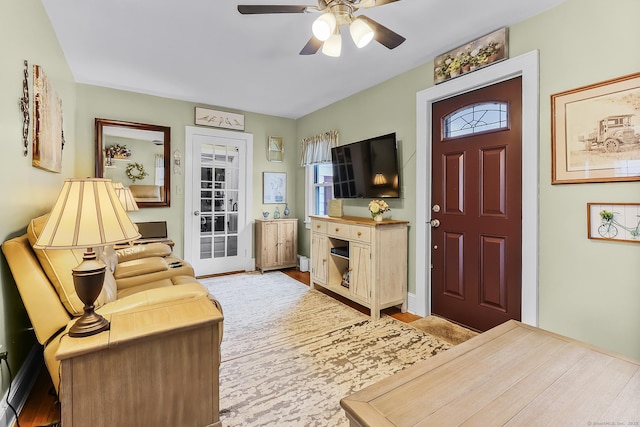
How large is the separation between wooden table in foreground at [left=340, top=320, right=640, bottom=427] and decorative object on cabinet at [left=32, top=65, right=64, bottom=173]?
236cm

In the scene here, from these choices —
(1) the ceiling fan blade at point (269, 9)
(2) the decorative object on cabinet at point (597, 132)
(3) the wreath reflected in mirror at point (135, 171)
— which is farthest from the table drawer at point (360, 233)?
(3) the wreath reflected in mirror at point (135, 171)

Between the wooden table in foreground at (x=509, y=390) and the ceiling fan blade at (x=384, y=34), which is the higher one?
the ceiling fan blade at (x=384, y=34)

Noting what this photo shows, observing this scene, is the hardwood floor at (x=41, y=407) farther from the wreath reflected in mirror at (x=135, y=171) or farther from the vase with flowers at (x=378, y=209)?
the vase with flowers at (x=378, y=209)

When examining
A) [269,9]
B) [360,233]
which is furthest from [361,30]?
[360,233]

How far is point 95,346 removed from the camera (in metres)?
1.14

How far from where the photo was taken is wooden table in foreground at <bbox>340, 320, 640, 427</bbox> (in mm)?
903

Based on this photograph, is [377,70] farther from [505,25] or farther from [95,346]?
[95,346]

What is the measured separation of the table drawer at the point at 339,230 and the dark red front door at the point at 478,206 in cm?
88

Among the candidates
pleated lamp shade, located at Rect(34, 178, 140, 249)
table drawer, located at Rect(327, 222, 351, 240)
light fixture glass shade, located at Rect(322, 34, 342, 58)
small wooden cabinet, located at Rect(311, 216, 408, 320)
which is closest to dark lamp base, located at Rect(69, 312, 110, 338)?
pleated lamp shade, located at Rect(34, 178, 140, 249)

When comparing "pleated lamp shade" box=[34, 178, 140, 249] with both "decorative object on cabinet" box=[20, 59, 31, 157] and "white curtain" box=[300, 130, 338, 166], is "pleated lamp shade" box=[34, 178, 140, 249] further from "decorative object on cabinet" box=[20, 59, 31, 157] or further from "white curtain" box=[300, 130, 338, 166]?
"white curtain" box=[300, 130, 338, 166]

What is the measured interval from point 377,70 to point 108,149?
Answer: 3.42 m

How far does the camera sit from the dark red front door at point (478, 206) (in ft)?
7.67

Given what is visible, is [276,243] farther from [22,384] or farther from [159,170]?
[22,384]

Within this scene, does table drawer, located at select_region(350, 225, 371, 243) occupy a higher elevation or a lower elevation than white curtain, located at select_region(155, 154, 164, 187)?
lower
